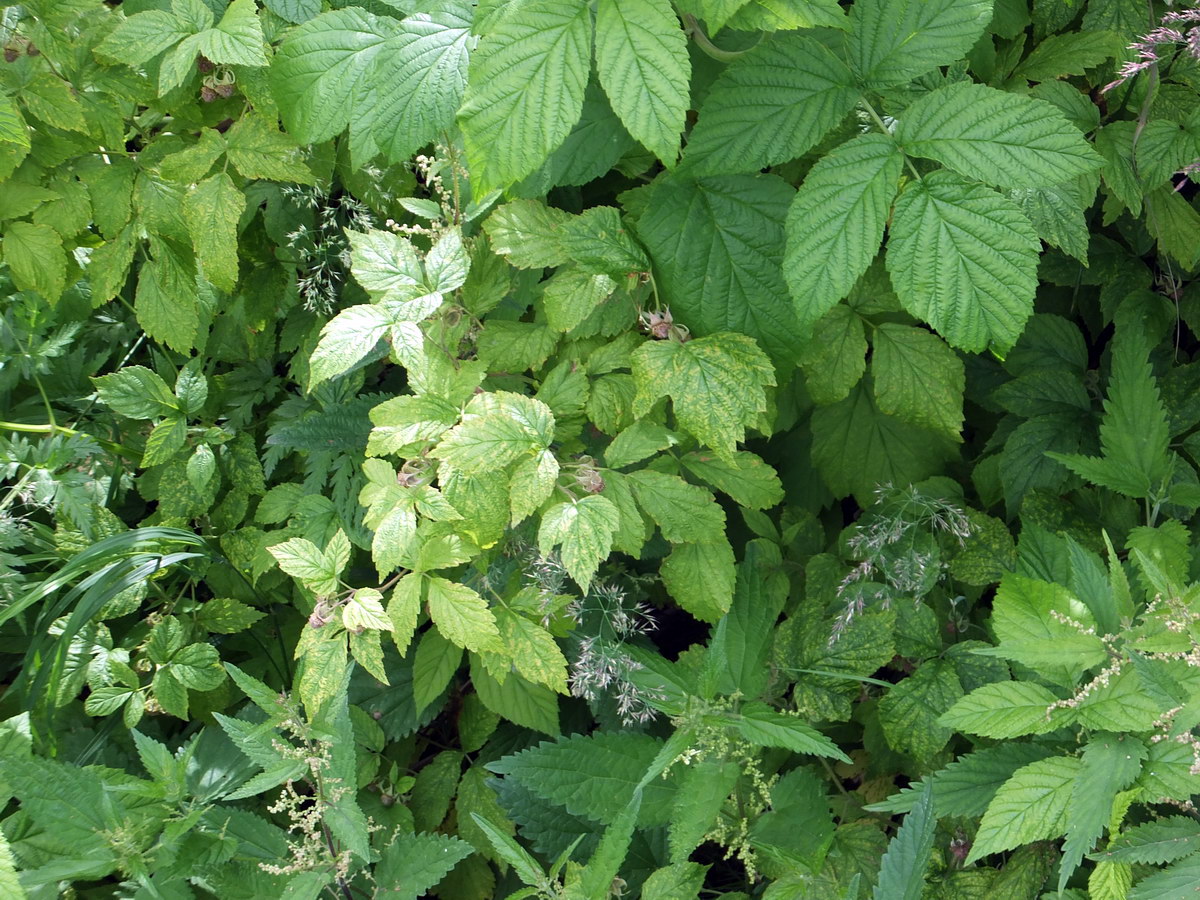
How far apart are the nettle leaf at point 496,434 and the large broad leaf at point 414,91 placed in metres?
0.40

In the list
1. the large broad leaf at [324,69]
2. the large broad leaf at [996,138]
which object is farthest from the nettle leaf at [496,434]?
the large broad leaf at [996,138]

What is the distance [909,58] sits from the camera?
4.19 ft

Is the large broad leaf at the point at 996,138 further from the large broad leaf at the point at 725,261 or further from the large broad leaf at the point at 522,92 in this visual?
the large broad leaf at the point at 522,92

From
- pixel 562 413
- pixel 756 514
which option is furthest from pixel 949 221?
pixel 756 514

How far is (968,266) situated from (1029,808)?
0.81 metres

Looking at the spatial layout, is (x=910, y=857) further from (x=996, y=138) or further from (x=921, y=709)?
(x=996, y=138)

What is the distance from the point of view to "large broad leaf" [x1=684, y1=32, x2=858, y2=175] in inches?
51.2

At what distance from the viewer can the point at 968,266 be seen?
1.21 metres

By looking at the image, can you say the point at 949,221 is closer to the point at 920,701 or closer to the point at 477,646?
the point at 920,701

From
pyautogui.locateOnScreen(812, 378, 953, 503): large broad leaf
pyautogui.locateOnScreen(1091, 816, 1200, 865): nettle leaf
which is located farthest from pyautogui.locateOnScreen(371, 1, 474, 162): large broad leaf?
pyautogui.locateOnScreen(1091, 816, 1200, 865): nettle leaf

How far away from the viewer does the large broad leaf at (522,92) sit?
46.0 inches

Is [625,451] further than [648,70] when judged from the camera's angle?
Yes

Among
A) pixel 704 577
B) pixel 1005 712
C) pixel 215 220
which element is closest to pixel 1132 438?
pixel 1005 712

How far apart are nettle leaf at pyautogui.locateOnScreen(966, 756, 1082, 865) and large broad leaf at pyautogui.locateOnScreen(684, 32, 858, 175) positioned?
100 centimetres
